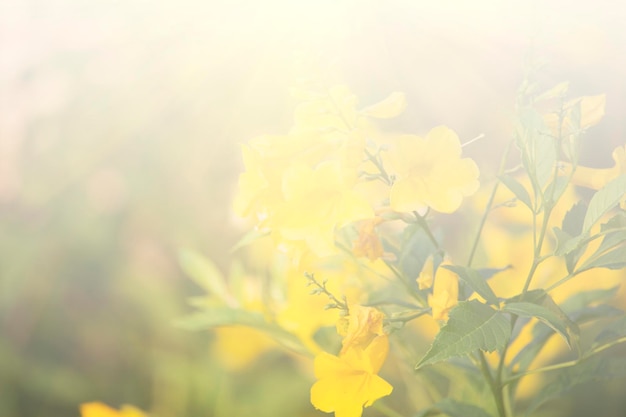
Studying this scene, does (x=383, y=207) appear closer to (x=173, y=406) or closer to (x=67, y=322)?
(x=173, y=406)

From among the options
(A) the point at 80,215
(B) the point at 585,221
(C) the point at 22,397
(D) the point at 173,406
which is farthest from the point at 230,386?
(B) the point at 585,221

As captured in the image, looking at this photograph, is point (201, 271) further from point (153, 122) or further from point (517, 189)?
point (153, 122)

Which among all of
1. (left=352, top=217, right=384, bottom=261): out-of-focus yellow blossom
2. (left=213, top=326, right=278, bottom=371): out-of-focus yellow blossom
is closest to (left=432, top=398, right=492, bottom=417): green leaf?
(left=352, top=217, right=384, bottom=261): out-of-focus yellow blossom

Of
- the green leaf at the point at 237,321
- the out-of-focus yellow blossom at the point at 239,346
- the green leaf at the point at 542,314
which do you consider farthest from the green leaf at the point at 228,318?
the out-of-focus yellow blossom at the point at 239,346

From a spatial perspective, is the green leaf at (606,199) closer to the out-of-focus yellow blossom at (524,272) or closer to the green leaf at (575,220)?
the green leaf at (575,220)

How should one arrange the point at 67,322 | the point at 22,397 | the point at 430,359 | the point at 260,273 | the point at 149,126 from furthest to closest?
the point at 149,126 < the point at 67,322 < the point at 22,397 < the point at 260,273 < the point at 430,359

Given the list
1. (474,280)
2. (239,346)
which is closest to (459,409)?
(474,280)

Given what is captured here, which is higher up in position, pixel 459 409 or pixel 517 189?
pixel 517 189
